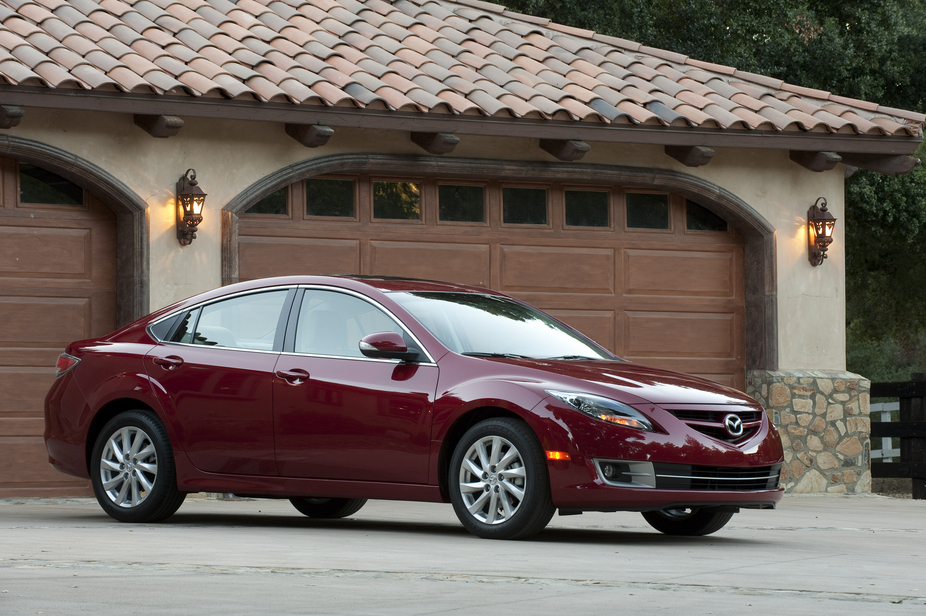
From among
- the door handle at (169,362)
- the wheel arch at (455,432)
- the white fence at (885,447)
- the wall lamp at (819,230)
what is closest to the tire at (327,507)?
the door handle at (169,362)

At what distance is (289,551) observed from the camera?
7195mm

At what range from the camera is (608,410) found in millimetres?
7789

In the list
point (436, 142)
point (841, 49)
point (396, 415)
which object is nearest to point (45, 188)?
point (436, 142)

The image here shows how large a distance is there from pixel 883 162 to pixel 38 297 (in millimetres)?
8219

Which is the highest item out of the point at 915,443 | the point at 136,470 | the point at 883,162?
the point at 883,162

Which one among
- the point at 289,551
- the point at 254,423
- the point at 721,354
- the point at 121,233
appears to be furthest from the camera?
the point at 721,354

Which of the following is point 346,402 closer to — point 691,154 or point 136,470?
point 136,470

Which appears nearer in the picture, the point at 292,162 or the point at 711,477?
the point at 711,477

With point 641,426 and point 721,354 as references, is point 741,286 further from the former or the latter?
point 641,426

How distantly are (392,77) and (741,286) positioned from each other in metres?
4.15

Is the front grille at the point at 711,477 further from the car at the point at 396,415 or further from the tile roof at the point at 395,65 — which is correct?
the tile roof at the point at 395,65

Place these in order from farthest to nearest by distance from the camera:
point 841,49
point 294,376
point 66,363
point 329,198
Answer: point 841,49, point 329,198, point 66,363, point 294,376

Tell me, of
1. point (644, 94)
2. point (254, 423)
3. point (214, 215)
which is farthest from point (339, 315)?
point (644, 94)

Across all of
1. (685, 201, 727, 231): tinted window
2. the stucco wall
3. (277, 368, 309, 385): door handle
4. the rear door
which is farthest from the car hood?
(685, 201, 727, 231): tinted window
